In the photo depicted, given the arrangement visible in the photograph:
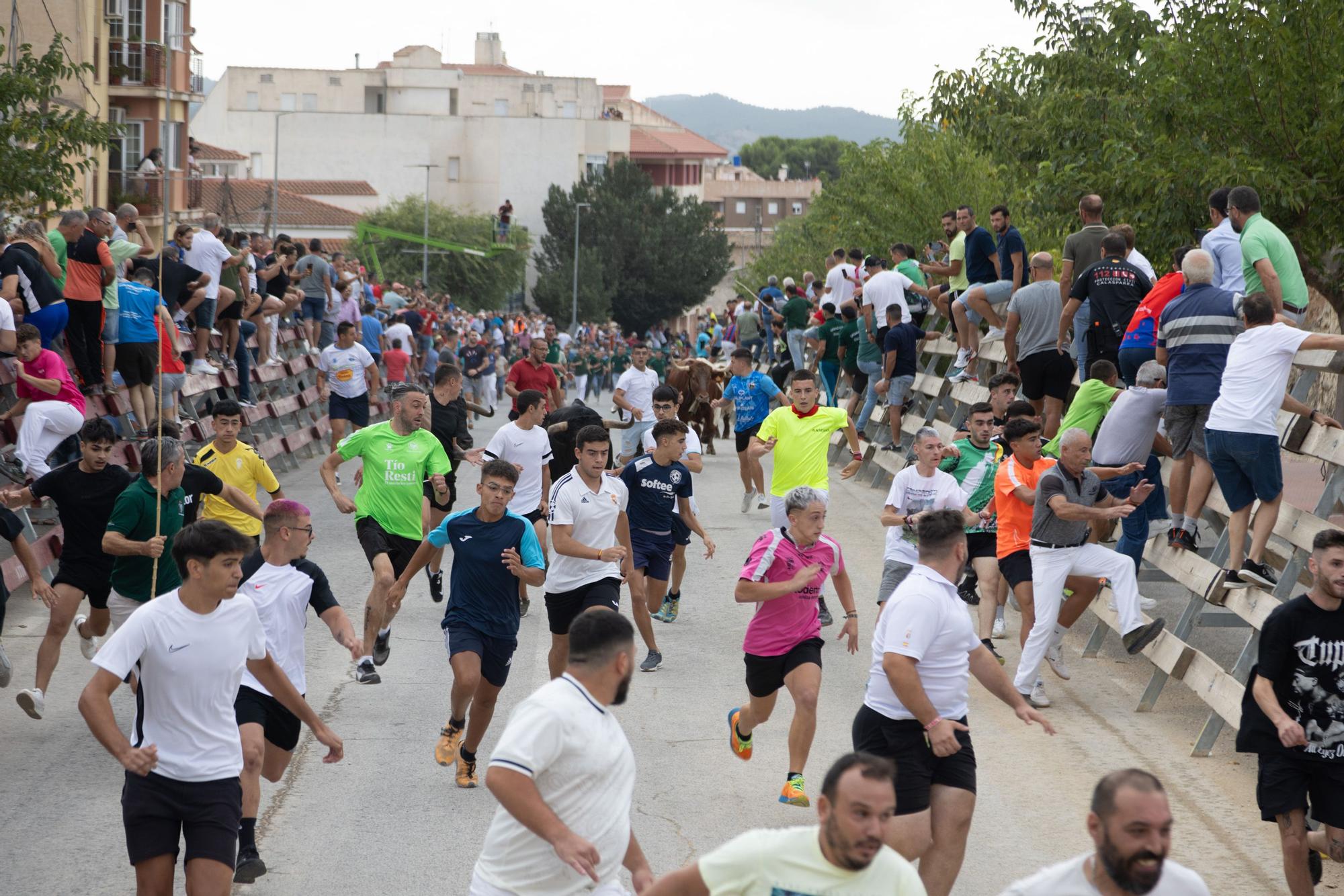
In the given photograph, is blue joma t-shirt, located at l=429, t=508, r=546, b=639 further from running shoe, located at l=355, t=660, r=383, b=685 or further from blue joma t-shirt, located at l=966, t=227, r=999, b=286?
blue joma t-shirt, located at l=966, t=227, r=999, b=286

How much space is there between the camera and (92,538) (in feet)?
33.0

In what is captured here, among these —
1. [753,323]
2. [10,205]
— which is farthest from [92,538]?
[753,323]

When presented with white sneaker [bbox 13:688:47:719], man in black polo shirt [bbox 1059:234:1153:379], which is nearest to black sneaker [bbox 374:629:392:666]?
white sneaker [bbox 13:688:47:719]

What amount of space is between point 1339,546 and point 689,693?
5545 millimetres

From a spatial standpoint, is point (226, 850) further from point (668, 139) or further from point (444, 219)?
point (668, 139)

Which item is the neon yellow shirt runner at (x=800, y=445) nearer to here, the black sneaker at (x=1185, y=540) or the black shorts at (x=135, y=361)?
the black sneaker at (x=1185, y=540)

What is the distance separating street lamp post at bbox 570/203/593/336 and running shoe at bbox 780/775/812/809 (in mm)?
68474

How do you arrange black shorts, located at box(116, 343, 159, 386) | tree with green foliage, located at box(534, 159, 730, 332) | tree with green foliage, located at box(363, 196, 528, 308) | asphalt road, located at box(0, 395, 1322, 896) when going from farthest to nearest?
tree with green foliage, located at box(534, 159, 730, 332) < tree with green foliage, located at box(363, 196, 528, 308) < black shorts, located at box(116, 343, 159, 386) < asphalt road, located at box(0, 395, 1322, 896)

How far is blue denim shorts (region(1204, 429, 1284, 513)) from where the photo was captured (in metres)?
9.72

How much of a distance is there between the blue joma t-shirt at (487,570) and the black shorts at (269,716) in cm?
140

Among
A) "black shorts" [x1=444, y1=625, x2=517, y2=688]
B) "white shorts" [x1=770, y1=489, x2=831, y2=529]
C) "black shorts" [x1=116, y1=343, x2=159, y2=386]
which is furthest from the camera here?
"black shorts" [x1=116, y1=343, x2=159, y2=386]

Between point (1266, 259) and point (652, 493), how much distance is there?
4994 millimetres

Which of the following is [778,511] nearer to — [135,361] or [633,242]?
[135,361]

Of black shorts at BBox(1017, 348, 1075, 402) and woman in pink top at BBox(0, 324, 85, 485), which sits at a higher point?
black shorts at BBox(1017, 348, 1075, 402)
